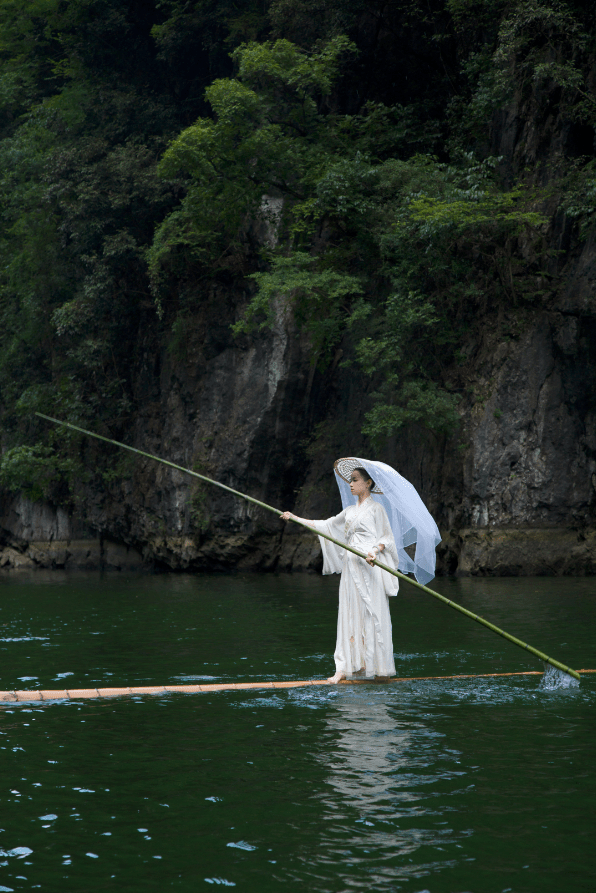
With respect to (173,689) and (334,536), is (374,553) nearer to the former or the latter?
(334,536)

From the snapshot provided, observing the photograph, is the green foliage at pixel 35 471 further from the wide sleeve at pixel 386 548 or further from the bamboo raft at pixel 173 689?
the wide sleeve at pixel 386 548

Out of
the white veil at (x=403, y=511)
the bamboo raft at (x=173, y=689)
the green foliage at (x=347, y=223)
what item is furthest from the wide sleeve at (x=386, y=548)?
the green foliage at (x=347, y=223)

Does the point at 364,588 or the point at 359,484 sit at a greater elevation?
the point at 359,484

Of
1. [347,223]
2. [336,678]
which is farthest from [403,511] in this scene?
[347,223]

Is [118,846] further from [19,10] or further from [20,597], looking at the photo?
[19,10]

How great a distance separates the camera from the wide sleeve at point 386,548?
353 inches

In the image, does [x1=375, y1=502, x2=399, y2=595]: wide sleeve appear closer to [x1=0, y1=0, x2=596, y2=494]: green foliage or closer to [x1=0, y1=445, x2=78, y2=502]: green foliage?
[x1=0, y1=0, x2=596, y2=494]: green foliage

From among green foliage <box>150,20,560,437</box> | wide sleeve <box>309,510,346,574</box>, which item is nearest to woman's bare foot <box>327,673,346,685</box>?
wide sleeve <box>309,510,346,574</box>

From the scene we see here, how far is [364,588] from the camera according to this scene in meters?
8.92

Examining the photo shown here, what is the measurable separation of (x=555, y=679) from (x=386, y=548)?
1943mm

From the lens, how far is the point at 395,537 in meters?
9.14

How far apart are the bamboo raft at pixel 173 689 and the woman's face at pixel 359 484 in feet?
5.92

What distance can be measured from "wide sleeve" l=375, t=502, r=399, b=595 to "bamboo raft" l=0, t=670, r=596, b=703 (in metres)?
0.91

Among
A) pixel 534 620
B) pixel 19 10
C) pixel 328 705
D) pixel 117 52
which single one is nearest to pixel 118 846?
pixel 328 705
